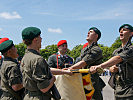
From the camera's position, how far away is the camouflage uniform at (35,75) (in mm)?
3336

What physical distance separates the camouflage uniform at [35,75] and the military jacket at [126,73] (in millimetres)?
1832

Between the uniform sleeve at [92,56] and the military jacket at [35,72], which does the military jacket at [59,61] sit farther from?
the military jacket at [35,72]

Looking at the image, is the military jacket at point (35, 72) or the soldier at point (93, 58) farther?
the soldier at point (93, 58)

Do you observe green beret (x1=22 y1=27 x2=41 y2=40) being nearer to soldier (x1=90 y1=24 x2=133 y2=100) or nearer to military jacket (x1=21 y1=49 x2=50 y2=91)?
military jacket (x1=21 y1=49 x2=50 y2=91)

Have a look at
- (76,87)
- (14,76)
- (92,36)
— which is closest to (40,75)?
(14,76)

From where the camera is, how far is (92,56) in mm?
4977

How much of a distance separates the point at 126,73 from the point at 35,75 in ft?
7.05

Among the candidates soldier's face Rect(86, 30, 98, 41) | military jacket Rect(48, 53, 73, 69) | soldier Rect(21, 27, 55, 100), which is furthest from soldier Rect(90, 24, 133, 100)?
military jacket Rect(48, 53, 73, 69)

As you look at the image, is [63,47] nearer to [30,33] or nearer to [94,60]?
[94,60]

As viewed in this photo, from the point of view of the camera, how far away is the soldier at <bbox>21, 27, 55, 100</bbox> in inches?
132

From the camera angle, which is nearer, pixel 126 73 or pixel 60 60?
pixel 126 73

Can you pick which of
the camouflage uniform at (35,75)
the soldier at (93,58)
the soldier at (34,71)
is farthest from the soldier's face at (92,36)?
the camouflage uniform at (35,75)

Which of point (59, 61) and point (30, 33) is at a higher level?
point (30, 33)

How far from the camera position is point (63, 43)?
656 centimetres
